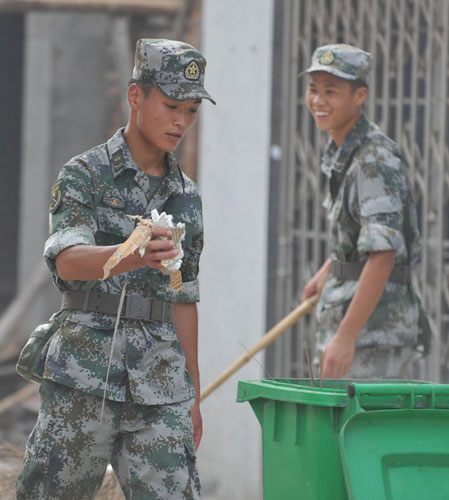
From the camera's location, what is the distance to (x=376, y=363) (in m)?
4.98

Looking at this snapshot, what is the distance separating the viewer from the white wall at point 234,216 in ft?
23.3

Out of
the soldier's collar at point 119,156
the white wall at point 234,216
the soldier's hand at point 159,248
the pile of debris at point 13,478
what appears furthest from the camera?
the white wall at point 234,216

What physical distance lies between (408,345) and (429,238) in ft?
5.18

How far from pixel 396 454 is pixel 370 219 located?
1384mm

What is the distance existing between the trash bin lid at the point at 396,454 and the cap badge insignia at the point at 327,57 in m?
1.84

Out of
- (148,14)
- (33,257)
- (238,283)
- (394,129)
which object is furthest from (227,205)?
(33,257)

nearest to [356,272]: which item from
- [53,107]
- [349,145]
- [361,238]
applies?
[361,238]

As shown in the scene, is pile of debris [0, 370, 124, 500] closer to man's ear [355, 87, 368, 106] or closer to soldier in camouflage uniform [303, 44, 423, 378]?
soldier in camouflage uniform [303, 44, 423, 378]

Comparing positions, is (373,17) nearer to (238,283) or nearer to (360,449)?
(238,283)

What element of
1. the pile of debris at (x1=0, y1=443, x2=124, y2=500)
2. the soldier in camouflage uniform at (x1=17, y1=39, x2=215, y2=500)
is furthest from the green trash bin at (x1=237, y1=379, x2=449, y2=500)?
the pile of debris at (x1=0, y1=443, x2=124, y2=500)

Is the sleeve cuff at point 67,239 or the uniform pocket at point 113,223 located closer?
the sleeve cuff at point 67,239

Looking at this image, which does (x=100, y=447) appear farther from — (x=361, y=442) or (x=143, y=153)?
(x=143, y=153)

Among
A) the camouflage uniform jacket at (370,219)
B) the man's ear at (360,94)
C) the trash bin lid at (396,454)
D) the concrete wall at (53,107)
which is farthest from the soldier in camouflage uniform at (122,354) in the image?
the concrete wall at (53,107)

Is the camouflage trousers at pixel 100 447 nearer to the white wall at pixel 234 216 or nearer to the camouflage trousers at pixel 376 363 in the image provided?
the camouflage trousers at pixel 376 363
